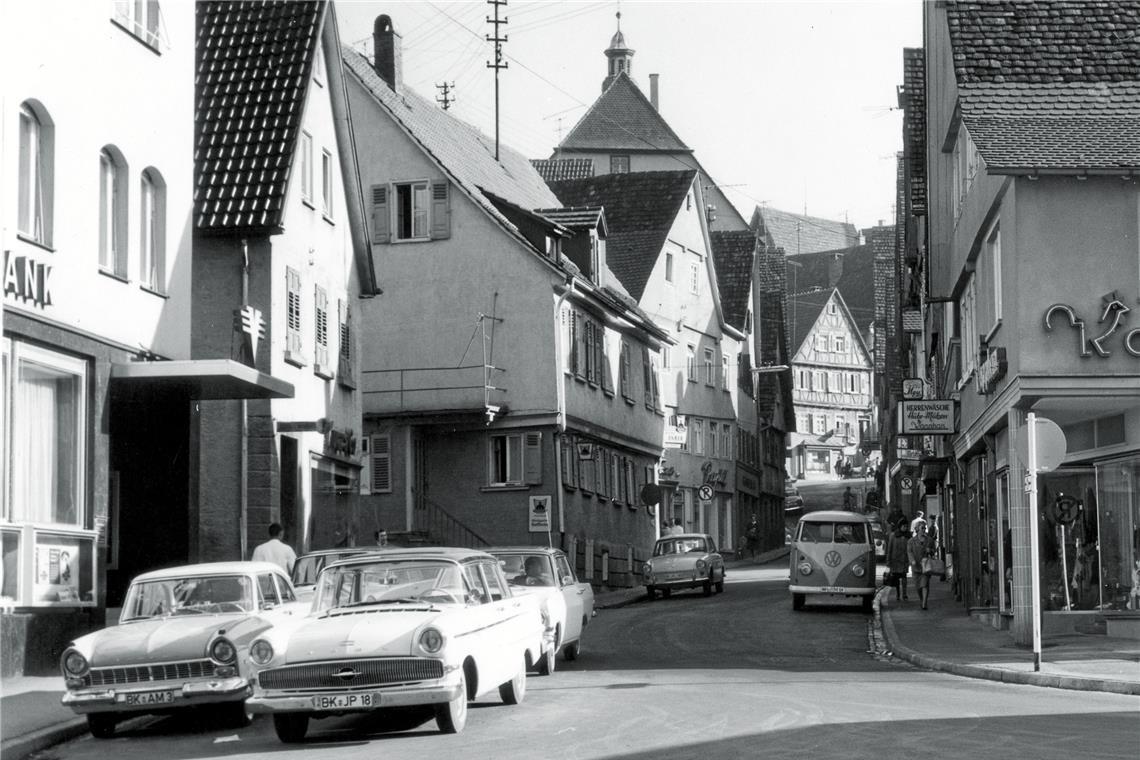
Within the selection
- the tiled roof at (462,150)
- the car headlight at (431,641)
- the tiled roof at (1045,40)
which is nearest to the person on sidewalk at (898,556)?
the tiled roof at (462,150)

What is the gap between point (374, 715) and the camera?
1623cm

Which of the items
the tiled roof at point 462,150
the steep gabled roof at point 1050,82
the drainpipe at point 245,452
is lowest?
the drainpipe at point 245,452

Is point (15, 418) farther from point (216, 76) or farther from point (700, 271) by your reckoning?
point (700, 271)

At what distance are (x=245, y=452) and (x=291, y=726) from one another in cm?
1508

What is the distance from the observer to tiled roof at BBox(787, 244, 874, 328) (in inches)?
5541

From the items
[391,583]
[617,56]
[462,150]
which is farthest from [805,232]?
[391,583]

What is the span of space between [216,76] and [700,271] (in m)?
37.6

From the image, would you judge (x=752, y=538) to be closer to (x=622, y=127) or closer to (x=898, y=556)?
(x=622, y=127)

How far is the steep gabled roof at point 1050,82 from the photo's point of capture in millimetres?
23844

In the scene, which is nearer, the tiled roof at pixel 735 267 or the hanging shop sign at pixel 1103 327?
the hanging shop sign at pixel 1103 327

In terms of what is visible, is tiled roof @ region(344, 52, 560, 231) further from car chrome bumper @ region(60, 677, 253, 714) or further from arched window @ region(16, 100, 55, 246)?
car chrome bumper @ region(60, 677, 253, 714)

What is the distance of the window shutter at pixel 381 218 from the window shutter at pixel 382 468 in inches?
196

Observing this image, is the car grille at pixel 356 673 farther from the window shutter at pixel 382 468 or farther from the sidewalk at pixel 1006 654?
the window shutter at pixel 382 468

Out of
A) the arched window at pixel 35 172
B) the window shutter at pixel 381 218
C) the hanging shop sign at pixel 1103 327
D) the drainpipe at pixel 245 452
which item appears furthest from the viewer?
the window shutter at pixel 381 218
